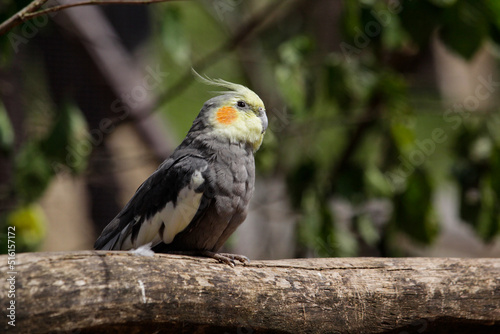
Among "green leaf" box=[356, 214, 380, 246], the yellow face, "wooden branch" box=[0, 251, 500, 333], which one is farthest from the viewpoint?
"green leaf" box=[356, 214, 380, 246]

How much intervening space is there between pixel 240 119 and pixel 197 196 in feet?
1.43

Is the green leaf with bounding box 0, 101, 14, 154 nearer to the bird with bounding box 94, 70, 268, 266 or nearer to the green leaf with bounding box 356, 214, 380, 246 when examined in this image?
the bird with bounding box 94, 70, 268, 266

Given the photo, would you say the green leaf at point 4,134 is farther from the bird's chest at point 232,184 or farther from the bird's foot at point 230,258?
the bird's foot at point 230,258

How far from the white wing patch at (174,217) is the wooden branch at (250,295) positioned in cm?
29

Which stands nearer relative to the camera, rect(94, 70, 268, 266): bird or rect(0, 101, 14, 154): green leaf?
rect(94, 70, 268, 266): bird

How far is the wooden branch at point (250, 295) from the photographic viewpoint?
1668 millimetres

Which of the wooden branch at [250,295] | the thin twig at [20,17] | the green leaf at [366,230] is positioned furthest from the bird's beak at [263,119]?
the green leaf at [366,230]

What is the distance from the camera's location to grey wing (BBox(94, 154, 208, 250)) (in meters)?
2.32

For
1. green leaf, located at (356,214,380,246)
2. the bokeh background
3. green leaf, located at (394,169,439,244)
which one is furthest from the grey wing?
green leaf, located at (356,214,380,246)

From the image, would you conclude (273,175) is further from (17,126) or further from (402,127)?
(17,126)

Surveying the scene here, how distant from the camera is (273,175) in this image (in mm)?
5125

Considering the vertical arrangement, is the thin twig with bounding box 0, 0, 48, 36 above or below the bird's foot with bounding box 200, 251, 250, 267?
above

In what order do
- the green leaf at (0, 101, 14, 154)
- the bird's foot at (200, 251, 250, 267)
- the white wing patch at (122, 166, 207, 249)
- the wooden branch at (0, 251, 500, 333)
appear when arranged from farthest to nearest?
the green leaf at (0, 101, 14, 154) < the white wing patch at (122, 166, 207, 249) < the bird's foot at (200, 251, 250, 267) < the wooden branch at (0, 251, 500, 333)

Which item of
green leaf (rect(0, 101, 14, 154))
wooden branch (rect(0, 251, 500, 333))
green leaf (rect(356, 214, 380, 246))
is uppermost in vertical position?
green leaf (rect(0, 101, 14, 154))
